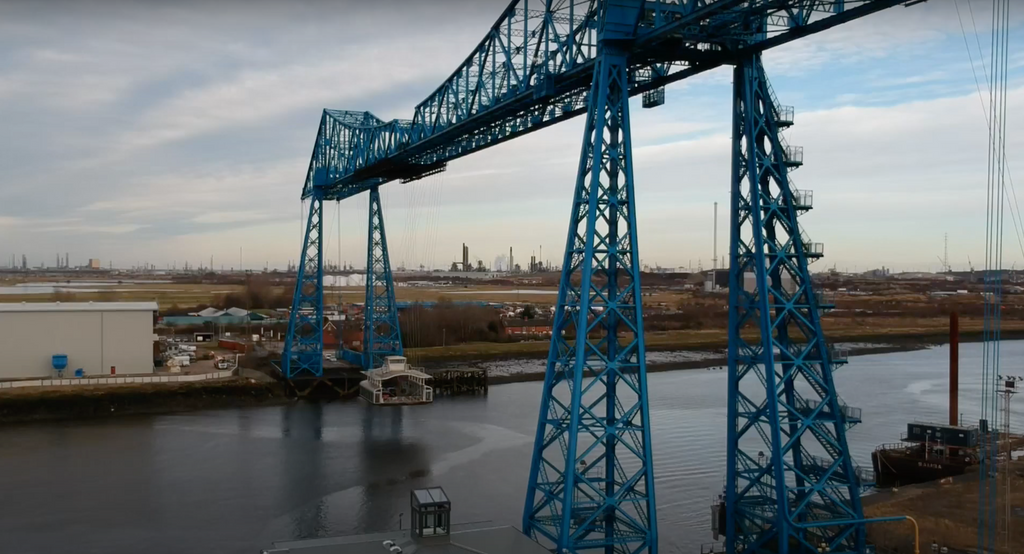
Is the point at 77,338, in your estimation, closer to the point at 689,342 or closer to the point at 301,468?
the point at 301,468

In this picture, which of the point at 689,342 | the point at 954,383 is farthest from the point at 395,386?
the point at 689,342

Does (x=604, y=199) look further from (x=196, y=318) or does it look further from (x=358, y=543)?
(x=196, y=318)

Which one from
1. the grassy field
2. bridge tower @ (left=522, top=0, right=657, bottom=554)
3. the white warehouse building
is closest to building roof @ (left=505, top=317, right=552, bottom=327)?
the grassy field

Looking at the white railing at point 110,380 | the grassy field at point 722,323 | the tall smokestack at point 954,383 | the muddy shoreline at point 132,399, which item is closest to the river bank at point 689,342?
the grassy field at point 722,323

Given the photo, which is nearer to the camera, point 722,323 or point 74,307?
point 74,307

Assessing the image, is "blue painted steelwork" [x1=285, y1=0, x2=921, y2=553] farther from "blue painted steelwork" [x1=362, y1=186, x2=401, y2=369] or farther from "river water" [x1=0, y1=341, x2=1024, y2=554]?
"blue painted steelwork" [x1=362, y1=186, x2=401, y2=369]

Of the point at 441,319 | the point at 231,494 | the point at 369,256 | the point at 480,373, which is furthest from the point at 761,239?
the point at 441,319

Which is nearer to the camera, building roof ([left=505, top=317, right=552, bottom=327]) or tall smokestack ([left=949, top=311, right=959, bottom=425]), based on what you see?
tall smokestack ([left=949, top=311, right=959, bottom=425])
